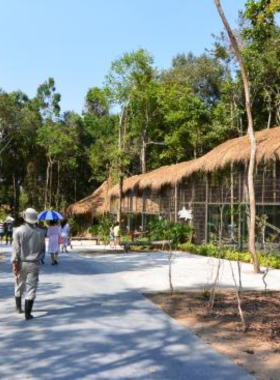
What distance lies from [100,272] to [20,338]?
7492 mm

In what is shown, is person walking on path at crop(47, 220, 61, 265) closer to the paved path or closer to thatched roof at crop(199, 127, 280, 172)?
the paved path

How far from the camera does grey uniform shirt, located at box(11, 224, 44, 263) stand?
7.64 meters

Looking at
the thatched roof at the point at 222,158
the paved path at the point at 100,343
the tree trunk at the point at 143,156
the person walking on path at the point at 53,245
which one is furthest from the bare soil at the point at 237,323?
the tree trunk at the point at 143,156

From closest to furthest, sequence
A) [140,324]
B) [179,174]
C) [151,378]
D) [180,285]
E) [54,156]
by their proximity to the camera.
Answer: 1. [151,378]
2. [140,324]
3. [180,285]
4. [179,174]
5. [54,156]

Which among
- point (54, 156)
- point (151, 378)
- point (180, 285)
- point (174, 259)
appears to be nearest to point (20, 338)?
point (151, 378)

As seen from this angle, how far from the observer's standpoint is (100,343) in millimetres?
6055

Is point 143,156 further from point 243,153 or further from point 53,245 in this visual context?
point 53,245

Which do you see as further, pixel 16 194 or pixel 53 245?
pixel 16 194

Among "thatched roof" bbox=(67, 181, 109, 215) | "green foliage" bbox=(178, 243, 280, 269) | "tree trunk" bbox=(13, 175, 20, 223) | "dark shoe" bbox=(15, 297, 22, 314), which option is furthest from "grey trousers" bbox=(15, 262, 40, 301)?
"tree trunk" bbox=(13, 175, 20, 223)

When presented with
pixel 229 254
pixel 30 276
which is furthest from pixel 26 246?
pixel 229 254

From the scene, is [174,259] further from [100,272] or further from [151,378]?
[151,378]

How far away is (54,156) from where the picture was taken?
46031 millimetres

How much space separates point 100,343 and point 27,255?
2.11 metres

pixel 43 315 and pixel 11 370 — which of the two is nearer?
pixel 11 370
